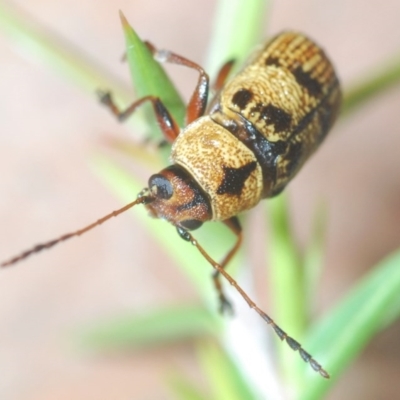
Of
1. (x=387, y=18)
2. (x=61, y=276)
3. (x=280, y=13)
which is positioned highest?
(x=387, y=18)

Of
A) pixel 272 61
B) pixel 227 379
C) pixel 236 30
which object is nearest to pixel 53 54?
pixel 236 30

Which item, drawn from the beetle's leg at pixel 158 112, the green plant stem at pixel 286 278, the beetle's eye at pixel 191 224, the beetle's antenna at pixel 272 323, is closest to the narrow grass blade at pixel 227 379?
the green plant stem at pixel 286 278

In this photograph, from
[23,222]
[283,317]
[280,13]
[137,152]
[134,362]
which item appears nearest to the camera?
[283,317]

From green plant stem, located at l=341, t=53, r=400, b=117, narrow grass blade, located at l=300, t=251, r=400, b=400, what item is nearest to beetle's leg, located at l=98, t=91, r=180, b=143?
green plant stem, located at l=341, t=53, r=400, b=117

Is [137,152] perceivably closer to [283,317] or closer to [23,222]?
[283,317]

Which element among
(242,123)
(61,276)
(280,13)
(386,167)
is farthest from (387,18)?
(61,276)

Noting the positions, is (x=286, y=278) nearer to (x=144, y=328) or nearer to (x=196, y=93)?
(x=196, y=93)
